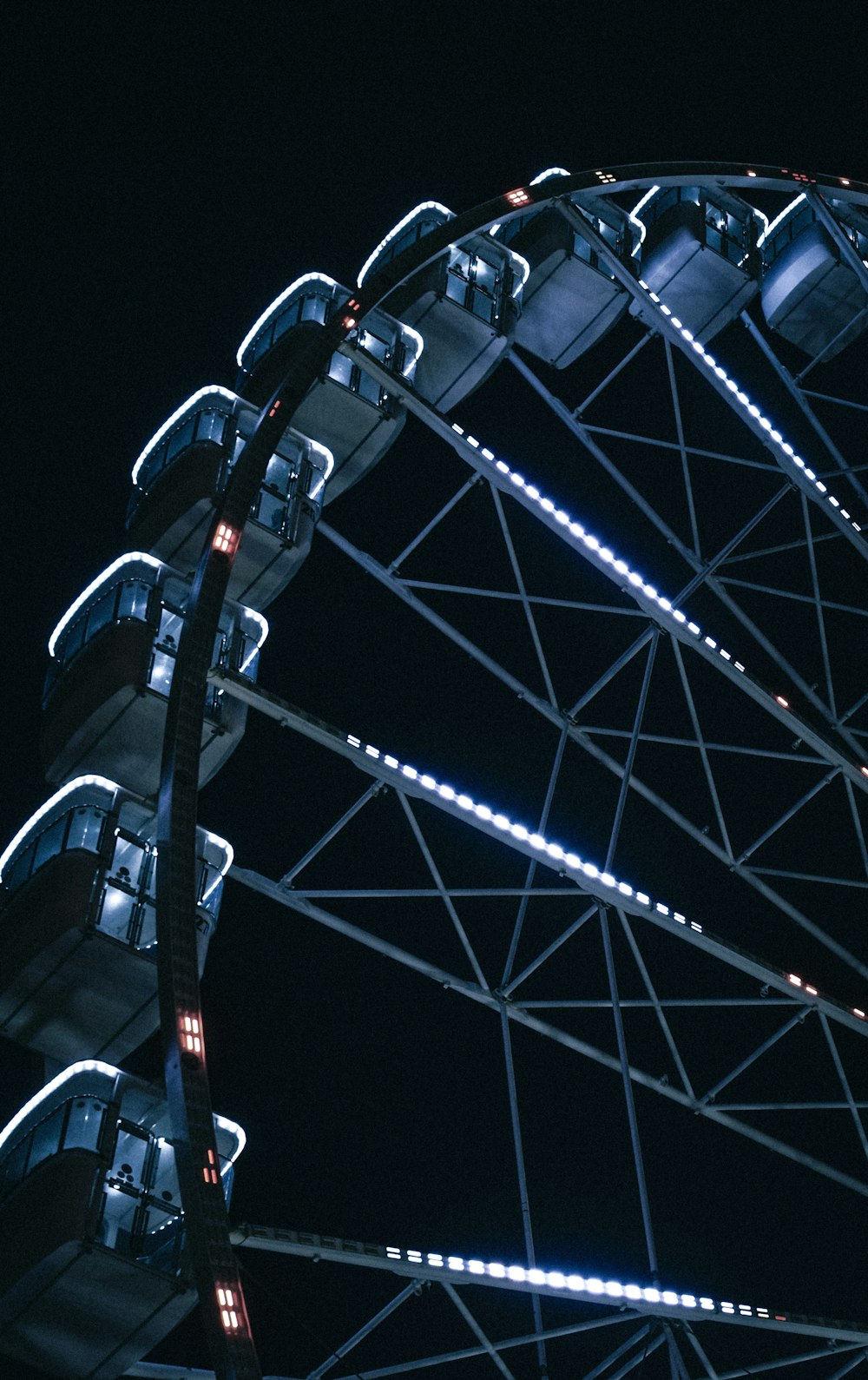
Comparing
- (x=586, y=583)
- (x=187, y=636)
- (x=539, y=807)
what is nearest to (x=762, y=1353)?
(x=539, y=807)

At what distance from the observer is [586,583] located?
79.0 feet

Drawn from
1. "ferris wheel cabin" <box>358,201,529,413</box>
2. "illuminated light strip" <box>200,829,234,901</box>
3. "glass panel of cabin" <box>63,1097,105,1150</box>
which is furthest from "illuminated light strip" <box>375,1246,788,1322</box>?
"ferris wheel cabin" <box>358,201,529,413</box>

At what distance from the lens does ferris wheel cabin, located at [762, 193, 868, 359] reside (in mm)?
20234

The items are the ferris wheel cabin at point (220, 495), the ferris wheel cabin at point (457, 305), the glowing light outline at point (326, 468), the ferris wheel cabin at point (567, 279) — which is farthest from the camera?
the ferris wheel cabin at point (567, 279)

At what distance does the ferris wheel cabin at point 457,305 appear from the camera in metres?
17.9

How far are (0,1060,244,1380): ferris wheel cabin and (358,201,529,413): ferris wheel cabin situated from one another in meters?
8.13

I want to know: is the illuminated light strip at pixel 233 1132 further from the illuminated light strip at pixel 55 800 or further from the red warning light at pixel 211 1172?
the red warning light at pixel 211 1172

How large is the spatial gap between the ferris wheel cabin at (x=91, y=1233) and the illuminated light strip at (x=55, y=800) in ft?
8.30

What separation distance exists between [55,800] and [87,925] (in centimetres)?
154

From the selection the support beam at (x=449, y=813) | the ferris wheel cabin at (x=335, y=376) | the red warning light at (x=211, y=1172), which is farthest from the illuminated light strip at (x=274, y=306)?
the red warning light at (x=211, y=1172)

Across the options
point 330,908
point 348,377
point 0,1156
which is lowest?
point 0,1156

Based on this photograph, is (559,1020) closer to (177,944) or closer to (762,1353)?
(762,1353)

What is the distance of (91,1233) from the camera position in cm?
1180

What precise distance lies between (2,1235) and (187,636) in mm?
4329
